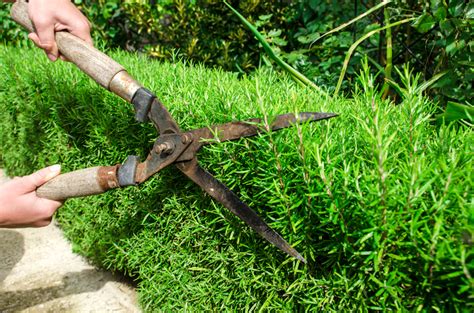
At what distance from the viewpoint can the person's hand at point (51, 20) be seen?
1.90 meters

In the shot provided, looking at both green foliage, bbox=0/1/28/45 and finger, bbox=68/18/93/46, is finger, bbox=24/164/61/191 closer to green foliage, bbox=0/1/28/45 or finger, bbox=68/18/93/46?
finger, bbox=68/18/93/46

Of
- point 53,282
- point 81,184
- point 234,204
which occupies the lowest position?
point 53,282

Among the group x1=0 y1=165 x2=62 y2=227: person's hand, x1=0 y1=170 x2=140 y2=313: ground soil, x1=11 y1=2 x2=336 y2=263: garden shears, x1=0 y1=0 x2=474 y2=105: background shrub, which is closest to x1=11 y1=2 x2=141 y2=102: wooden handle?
x1=11 y1=2 x2=336 y2=263: garden shears

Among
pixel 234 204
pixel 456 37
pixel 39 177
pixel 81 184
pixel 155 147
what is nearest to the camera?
pixel 234 204

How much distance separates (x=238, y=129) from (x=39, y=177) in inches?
Result: 36.8

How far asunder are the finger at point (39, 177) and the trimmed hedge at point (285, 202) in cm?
42

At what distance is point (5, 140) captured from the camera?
3.89 m

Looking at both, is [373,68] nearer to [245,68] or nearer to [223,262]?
[245,68]

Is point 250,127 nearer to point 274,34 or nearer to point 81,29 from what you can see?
point 81,29

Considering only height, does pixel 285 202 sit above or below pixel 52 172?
below

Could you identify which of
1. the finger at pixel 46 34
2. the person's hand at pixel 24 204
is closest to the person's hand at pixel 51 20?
the finger at pixel 46 34

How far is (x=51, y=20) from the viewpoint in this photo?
6.27 feet

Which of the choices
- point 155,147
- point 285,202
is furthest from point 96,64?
A: point 285,202

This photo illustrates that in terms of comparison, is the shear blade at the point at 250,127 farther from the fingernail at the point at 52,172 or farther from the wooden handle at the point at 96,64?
the fingernail at the point at 52,172
